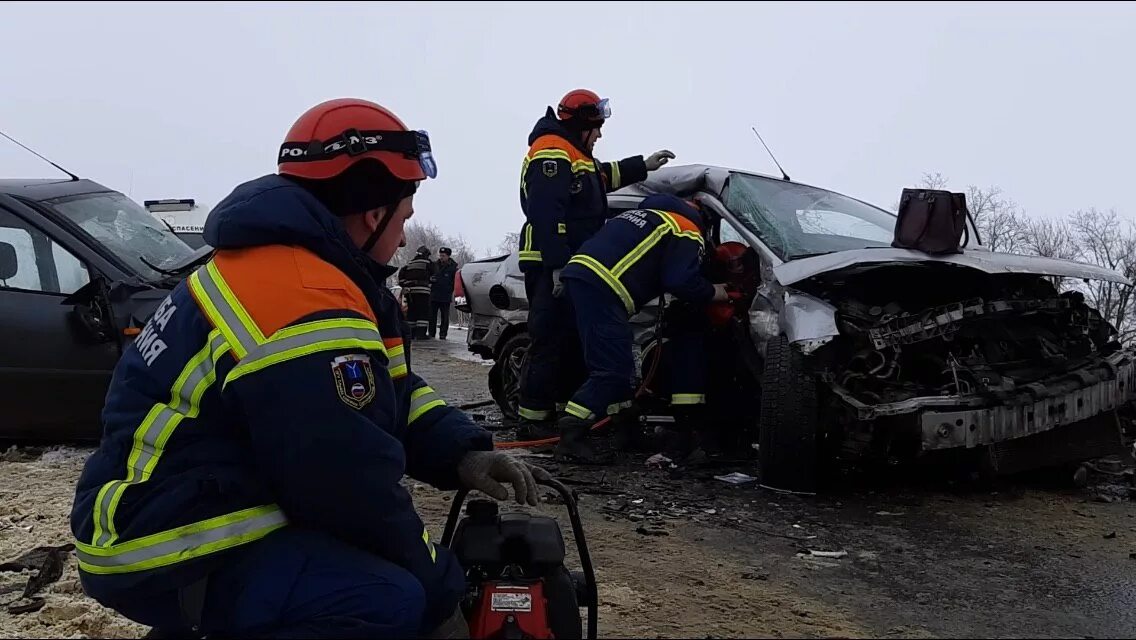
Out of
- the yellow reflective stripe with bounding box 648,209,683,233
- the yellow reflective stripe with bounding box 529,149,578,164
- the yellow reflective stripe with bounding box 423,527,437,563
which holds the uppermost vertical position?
the yellow reflective stripe with bounding box 529,149,578,164

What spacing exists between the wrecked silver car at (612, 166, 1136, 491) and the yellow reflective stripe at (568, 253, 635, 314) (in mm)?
572

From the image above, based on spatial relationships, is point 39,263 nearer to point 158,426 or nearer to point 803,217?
point 158,426

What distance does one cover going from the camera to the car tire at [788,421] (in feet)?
12.7

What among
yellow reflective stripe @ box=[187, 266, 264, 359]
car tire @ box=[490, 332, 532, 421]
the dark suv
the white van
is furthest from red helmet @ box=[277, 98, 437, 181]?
the white van

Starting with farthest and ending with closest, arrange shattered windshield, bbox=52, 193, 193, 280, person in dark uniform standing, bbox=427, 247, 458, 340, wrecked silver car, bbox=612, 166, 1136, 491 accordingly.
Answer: person in dark uniform standing, bbox=427, 247, 458, 340 → shattered windshield, bbox=52, 193, 193, 280 → wrecked silver car, bbox=612, 166, 1136, 491

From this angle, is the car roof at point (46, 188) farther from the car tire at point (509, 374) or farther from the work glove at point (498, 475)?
the work glove at point (498, 475)

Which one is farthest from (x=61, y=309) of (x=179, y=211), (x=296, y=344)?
(x=179, y=211)

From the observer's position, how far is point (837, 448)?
13.6 feet

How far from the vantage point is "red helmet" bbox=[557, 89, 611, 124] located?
5.39 m

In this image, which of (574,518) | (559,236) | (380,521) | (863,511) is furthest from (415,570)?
(559,236)

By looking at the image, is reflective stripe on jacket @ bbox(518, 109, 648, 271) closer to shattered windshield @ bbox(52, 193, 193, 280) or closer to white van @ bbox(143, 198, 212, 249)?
shattered windshield @ bbox(52, 193, 193, 280)

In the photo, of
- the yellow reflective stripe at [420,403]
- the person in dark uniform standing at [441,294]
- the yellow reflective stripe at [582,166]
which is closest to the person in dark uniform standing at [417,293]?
the person in dark uniform standing at [441,294]

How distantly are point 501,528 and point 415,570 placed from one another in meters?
0.27

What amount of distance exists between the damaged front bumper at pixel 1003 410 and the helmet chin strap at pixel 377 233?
2364mm
